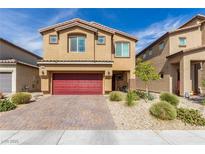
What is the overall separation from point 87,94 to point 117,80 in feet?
29.2

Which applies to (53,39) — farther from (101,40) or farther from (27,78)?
(27,78)

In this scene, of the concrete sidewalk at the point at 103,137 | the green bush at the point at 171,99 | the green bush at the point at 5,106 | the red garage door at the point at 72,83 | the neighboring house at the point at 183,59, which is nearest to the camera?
the concrete sidewalk at the point at 103,137

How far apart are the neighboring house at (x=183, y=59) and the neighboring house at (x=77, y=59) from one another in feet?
20.7

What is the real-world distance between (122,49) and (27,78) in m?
13.2

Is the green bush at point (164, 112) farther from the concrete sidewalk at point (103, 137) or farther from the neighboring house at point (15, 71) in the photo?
the neighboring house at point (15, 71)

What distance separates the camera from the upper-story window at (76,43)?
1928 centimetres

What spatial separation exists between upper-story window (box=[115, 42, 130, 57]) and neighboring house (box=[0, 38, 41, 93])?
1179 centimetres

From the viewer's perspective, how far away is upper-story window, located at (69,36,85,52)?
63.3ft

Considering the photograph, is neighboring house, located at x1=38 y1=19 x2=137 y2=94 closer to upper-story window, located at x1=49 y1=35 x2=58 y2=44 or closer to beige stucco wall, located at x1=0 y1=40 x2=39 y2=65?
upper-story window, located at x1=49 y1=35 x2=58 y2=44

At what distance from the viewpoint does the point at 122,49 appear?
20.9m

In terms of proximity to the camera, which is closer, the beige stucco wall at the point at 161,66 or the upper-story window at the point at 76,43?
the upper-story window at the point at 76,43

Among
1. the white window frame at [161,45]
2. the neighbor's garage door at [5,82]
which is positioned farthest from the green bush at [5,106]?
the white window frame at [161,45]

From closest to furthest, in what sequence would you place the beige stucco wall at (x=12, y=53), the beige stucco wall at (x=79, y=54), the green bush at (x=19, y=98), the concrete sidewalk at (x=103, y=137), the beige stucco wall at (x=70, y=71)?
the concrete sidewalk at (x=103, y=137), the green bush at (x=19, y=98), the beige stucco wall at (x=70, y=71), the beige stucco wall at (x=79, y=54), the beige stucco wall at (x=12, y=53)
